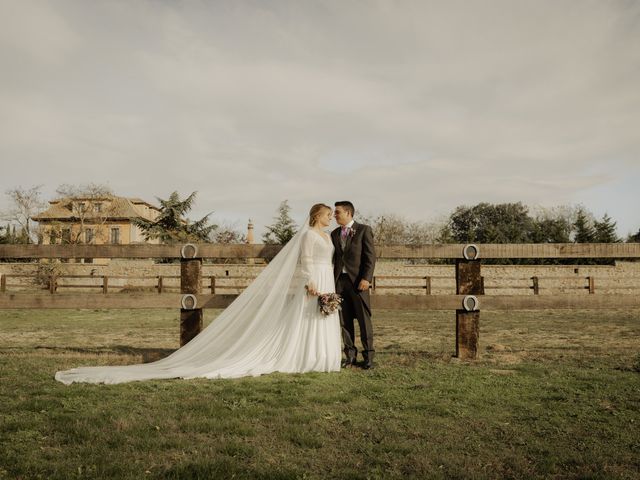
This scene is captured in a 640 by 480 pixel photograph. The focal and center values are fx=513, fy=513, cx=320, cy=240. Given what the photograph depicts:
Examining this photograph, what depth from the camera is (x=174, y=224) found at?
41.0 meters

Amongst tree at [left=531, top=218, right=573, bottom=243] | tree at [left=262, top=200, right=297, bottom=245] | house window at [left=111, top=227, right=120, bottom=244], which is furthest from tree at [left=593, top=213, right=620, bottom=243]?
house window at [left=111, top=227, right=120, bottom=244]

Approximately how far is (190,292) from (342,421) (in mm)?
3541

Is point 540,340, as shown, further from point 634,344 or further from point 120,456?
point 120,456

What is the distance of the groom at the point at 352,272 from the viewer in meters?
6.47

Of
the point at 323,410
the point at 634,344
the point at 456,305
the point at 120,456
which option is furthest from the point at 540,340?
the point at 120,456

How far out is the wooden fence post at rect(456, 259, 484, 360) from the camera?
665 cm

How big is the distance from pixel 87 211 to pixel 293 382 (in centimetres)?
4549

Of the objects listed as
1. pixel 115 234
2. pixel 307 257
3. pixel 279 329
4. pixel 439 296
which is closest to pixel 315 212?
pixel 307 257

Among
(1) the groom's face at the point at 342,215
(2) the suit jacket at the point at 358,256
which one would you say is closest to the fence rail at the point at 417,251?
(2) the suit jacket at the point at 358,256

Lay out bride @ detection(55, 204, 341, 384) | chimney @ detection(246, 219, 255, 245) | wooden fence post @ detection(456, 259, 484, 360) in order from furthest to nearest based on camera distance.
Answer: chimney @ detection(246, 219, 255, 245) < wooden fence post @ detection(456, 259, 484, 360) < bride @ detection(55, 204, 341, 384)

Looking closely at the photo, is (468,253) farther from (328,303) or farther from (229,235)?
(229,235)

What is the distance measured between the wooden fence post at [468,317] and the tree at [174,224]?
115 ft

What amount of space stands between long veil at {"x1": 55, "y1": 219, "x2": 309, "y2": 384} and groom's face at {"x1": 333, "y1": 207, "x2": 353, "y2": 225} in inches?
17.6

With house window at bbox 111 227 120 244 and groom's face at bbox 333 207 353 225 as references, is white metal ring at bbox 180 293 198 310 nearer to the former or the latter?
groom's face at bbox 333 207 353 225
